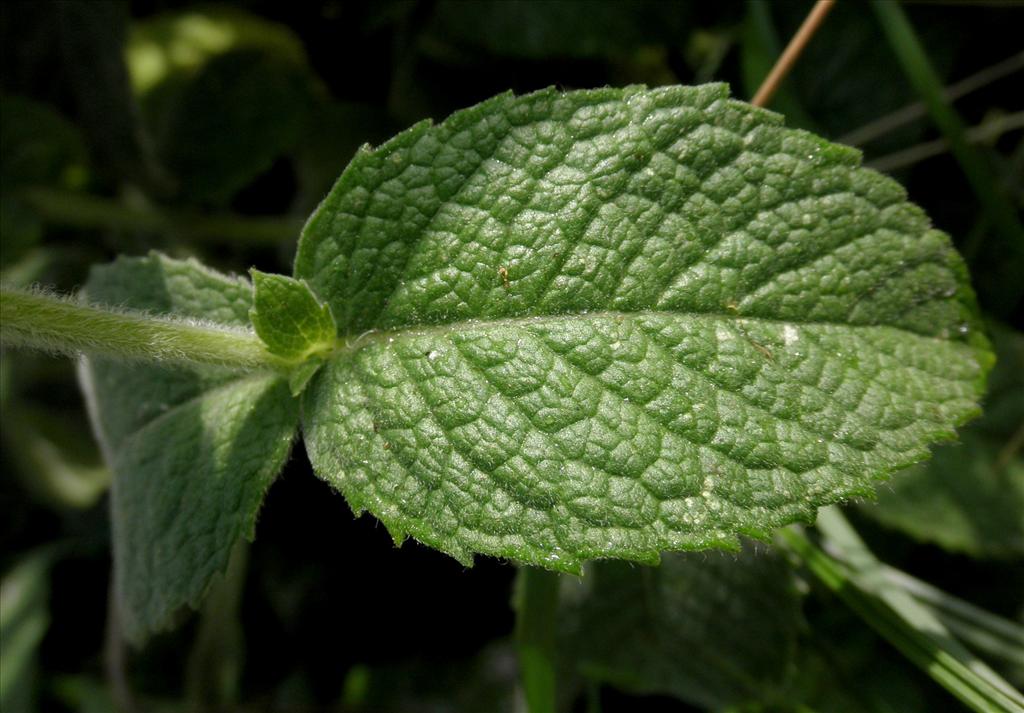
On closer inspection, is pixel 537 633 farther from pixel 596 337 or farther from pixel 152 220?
pixel 152 220

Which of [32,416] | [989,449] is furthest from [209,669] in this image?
[989,449]

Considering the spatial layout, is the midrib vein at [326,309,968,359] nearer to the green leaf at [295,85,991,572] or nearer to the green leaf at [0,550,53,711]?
the green leaf at [295,85,991,572]

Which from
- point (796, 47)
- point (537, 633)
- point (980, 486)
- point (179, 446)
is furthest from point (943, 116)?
point (179, 446)

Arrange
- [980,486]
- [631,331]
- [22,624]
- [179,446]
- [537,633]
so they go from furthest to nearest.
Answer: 1. [22,624]
2. [980,486]
3. [537,633]
4. [179,446]
5. [631,331]

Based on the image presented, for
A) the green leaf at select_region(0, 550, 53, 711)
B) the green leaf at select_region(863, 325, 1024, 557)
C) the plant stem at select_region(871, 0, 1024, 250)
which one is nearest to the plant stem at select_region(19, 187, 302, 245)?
the green leaf at select_region(0, 550, 53, 711)

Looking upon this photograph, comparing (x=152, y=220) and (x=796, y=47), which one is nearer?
(x=796, y=47)

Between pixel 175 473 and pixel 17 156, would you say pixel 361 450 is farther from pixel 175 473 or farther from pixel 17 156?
pixel 17 156
